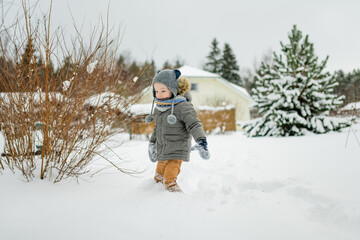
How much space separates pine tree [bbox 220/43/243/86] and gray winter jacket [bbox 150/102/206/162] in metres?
28.7

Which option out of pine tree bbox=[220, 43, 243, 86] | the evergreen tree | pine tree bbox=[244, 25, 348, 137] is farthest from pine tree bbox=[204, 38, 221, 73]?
pine tree bbox=[244, 25, 348, 137]

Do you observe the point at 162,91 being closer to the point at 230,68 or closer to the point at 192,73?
the point at 192,73

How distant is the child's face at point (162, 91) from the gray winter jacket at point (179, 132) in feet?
0.47

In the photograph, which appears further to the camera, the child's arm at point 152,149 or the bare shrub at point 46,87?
the child's arm at point 152,149

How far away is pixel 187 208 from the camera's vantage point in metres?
1.49

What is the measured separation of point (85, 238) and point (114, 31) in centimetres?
159

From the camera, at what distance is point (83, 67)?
175 cm

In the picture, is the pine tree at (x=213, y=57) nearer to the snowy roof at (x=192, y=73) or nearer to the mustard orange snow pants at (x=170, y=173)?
the snowy roof at (x=192, y=73)

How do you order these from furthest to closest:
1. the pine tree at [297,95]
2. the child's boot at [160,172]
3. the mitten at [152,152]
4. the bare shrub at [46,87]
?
1. the pine tree at [297,95]
2. the mitten at [152,152]
3. the child's boot at [160,172]
4. the bare shrub at [46,87]

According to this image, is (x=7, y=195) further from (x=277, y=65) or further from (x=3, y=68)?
(x=277, y=65)

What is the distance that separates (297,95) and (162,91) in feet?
18.5

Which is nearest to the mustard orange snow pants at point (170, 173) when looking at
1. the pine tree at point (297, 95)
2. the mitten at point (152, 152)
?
the mitten at point (152, 152)

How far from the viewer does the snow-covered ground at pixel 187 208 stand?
1.21 m

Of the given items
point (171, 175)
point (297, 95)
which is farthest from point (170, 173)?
point (297, 95)
